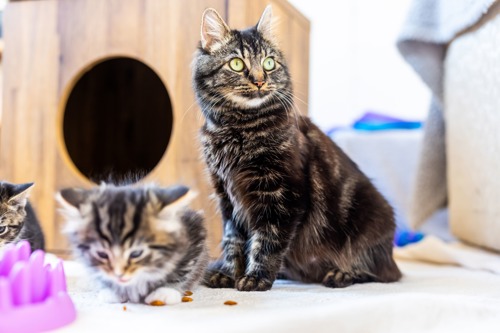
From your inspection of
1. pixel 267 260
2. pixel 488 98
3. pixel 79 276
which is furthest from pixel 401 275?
pixel 79 276

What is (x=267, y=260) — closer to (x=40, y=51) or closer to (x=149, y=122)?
(x=40, y=51)

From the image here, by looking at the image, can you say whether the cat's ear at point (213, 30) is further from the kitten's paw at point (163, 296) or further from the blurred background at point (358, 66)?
the blurred background at point (358, 66)

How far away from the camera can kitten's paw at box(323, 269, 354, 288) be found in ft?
5.11

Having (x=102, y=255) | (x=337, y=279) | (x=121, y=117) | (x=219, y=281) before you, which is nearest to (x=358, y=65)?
(x=121, y=117)

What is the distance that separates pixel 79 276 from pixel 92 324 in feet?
2.01

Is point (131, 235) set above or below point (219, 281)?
above

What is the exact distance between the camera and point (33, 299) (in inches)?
41.3

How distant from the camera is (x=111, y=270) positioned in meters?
1.08

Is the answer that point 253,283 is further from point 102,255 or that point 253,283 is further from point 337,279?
point 102,255

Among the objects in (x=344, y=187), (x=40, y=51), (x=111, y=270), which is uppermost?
(x=40, y=51)

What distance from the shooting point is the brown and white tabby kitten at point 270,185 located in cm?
148

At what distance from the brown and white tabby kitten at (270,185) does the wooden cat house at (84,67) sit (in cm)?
34

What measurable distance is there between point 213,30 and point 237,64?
14 centimetres

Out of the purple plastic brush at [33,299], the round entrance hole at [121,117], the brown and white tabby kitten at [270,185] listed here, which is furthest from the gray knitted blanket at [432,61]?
the purple plastic brush at [33,299]
